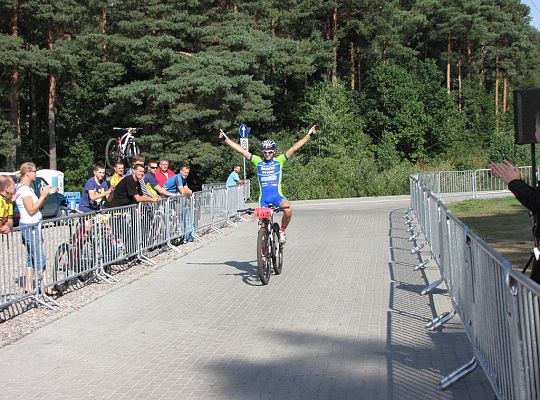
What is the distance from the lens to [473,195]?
34.7 m

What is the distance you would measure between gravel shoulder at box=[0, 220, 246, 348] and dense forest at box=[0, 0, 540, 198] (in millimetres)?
25178

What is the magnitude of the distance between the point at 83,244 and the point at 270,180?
312 centimetres

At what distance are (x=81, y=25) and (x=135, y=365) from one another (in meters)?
43.4

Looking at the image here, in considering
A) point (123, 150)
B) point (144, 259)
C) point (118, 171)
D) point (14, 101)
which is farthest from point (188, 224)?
point (14, 101)

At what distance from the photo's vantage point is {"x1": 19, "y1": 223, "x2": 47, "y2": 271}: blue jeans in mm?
9422

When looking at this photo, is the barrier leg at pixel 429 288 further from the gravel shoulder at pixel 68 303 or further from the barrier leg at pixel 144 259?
the barrier leg at pixel 144 259

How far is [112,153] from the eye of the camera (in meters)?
32.3

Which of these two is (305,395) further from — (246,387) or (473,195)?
(473,195)

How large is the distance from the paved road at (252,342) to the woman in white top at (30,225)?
0.83 m

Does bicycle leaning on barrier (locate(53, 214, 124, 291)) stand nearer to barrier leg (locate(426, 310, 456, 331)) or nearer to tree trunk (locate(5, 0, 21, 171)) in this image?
barrier leg (locate(426, 310, 456, 331))

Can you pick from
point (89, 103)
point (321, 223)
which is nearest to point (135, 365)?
point (321, 223)

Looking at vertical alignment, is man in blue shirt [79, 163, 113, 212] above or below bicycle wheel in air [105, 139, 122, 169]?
below

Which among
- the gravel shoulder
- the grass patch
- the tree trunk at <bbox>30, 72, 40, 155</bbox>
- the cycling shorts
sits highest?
the tree trunk at <bbox>30, 72, 40, 155</bbox>

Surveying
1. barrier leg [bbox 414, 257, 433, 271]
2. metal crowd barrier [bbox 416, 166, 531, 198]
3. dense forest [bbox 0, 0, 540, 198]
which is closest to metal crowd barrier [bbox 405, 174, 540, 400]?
barrier leg [bbox 414, 257, 433, 271]
